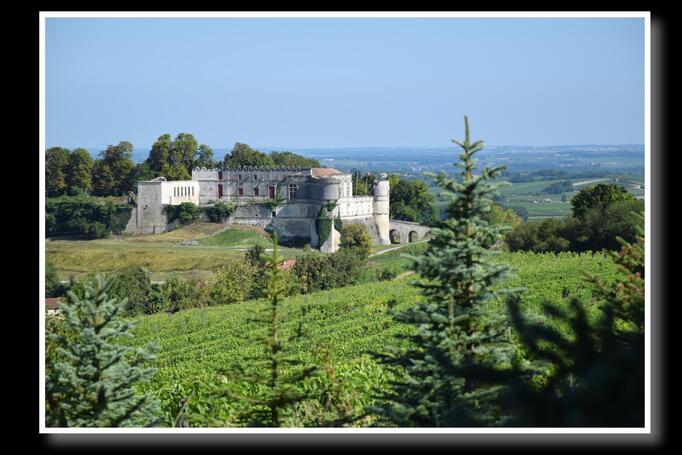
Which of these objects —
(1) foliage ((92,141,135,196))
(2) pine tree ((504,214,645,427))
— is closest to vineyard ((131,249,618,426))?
(2) pine tree ((504,214,645,427))

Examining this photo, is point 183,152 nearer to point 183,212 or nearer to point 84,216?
point 183,212

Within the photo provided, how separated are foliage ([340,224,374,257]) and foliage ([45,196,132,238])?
8.84 m

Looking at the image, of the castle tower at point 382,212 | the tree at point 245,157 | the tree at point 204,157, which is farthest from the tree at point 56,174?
the castle tower at point 382,212

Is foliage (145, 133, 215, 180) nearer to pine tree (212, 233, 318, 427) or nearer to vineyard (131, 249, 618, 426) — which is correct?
vineyard (131, 249, 618, 426)

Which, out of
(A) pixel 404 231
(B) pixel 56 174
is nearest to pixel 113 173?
(B) pixel 56 174

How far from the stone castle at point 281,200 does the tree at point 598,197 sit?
18.3m

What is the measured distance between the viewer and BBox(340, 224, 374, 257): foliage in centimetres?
3581

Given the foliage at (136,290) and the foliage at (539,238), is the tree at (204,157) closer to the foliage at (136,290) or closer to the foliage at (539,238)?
the foliage at (136,290)

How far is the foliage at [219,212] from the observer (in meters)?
39.2

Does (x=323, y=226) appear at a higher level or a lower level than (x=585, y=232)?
lower

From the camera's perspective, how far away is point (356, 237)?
120 feet

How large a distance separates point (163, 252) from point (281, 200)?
26.4 ft
